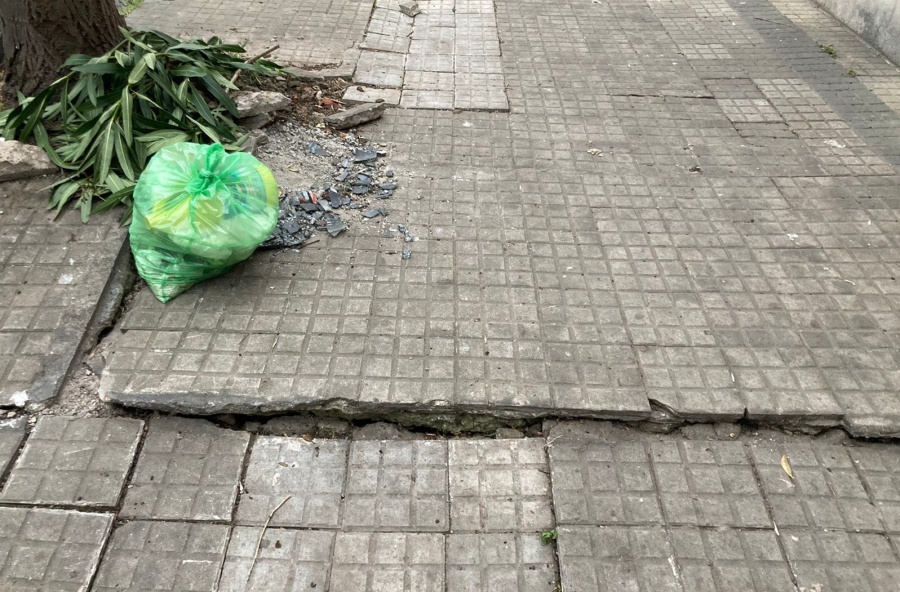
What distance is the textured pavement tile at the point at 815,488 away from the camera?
2.77 m

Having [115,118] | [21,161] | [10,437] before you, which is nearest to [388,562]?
[10,437]

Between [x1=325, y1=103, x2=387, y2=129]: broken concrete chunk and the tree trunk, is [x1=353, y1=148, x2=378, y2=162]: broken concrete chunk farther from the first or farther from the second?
the tree trunk

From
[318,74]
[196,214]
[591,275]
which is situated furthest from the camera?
[318,74]

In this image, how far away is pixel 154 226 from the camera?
326 centimetres

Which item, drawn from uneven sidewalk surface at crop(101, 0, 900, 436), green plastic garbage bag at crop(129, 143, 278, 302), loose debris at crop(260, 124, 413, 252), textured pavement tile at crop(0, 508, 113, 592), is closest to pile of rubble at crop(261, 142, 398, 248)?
loose debris at crop(260, 124, 413, 252)

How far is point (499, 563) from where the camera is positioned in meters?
2.61

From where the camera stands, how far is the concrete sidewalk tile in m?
2.76

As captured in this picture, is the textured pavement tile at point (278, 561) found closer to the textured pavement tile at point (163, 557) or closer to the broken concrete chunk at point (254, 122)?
the textured pavement tile at point (163, 557)

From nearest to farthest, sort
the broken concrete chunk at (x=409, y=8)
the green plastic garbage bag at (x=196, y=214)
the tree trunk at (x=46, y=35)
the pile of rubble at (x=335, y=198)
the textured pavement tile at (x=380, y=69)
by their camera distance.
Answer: the green plastic garbage bag at (x=196, y=214) < the pile of rubble at (x=335, y=198) < the tree trunk at (x=46, y=35) < the textured pavement tile at (x=380, y=69) < the broken concrete chunk at (x=409, y=8)

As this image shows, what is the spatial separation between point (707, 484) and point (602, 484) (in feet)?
1.62

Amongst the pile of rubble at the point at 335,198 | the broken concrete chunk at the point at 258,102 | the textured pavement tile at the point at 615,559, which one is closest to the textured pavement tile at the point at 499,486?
the textured pavement tile at the point at 615,559

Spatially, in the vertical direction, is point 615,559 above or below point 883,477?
below

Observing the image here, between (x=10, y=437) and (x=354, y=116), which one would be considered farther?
(x=354, y=116)

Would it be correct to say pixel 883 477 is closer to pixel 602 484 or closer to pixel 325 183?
pixel 602 484
